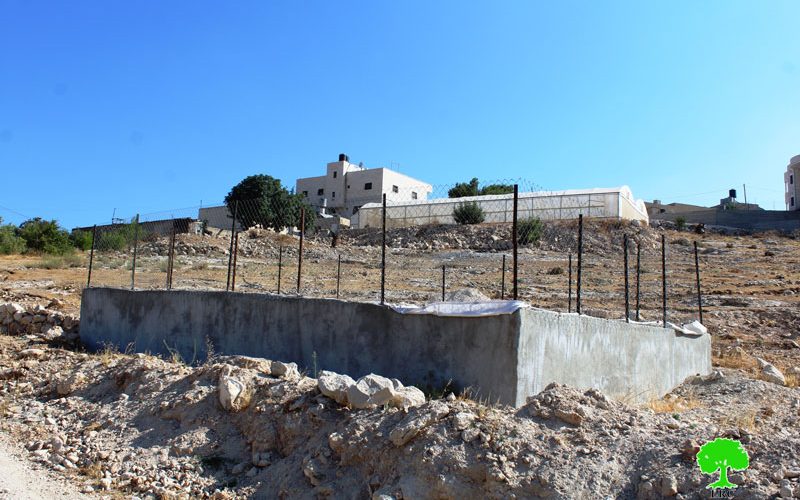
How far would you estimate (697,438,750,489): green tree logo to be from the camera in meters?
4.07

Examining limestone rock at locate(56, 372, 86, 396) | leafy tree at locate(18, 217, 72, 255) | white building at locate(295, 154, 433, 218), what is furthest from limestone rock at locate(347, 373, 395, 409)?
white building at locate(295, 154, 433, 218)

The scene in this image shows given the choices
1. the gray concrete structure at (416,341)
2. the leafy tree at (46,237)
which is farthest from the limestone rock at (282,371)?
the leafy tree at (46,237)

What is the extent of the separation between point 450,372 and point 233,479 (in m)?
2.47

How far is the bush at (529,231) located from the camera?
2958 centimetres

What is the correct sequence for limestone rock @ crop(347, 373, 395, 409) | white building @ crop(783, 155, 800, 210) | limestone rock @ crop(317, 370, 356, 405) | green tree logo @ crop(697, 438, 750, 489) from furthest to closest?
white building @ crop(783, 155, 800, 210) → limestone rock @ crop(317, 370, 356, 405) → limestone rock @ crop(347, 373, 395, 409) → green tree logo @ crop(697, 438, 750, 489)

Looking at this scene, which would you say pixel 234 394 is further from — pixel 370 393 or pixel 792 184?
pixel 792 184

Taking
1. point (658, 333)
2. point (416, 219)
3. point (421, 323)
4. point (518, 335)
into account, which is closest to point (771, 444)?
point (518, 335)

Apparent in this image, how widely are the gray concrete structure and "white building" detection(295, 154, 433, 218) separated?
45691 millimetres

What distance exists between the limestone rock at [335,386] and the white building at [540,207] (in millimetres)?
28866

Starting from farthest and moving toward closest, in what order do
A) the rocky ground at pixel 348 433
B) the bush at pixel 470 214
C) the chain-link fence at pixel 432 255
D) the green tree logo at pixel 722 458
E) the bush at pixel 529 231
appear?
the bush at pixel 470 214, the bush at pixel 529 231, the chain-link fence at pixel 432 255, the rocky ground at pixel 348 433, the green tree logo at pixel 722 458

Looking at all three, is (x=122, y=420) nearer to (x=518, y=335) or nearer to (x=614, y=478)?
(x=518, y=335)

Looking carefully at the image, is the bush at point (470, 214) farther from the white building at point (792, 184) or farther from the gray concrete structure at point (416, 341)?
the white building at point (792, 184)

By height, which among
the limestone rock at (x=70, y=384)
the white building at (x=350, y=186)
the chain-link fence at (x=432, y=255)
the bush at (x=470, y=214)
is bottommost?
the limestone rock at (x=70, y=384)

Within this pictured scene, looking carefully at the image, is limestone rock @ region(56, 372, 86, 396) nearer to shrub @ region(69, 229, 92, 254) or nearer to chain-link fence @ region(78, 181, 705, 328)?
chain-link fence @ region(78, 181, 705, 328)
